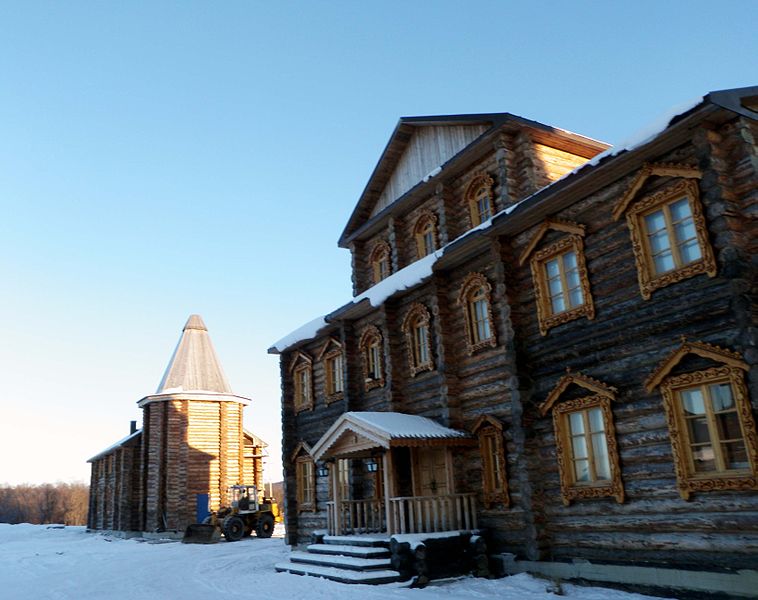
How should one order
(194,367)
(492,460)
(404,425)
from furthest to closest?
1. (194,367)
2. (404,425)
3. (492,460)

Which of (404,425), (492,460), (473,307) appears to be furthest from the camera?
(473,307)

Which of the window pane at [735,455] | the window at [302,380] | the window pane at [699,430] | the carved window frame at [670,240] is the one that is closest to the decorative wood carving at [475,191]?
the carved window frame at [670,240]

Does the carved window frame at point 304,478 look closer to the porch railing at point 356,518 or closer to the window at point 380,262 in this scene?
the porch railing at point 356,518

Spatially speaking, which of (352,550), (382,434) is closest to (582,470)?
(382,434)

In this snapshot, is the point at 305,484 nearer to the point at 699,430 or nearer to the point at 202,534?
the point at 202,534

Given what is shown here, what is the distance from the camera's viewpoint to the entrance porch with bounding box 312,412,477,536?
14.4 meters

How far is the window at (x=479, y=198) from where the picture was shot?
1658 cm

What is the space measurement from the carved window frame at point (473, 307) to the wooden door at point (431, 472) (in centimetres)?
266

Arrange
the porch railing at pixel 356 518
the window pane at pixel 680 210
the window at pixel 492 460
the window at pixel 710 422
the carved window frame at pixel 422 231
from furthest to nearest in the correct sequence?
1. the carved window frame at pixel 422 231
2. the porch railing at pixel 356 518
3. the window at pixel 492 460
4. the window pane at pixel 680 210
5. the window at pixel 710 422

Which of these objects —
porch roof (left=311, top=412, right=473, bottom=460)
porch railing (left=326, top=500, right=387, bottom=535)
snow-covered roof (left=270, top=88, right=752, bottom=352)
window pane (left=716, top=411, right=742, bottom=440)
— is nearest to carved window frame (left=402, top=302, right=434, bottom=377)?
snow-covered roof (left=270, top=88, right=752, bottom=352)

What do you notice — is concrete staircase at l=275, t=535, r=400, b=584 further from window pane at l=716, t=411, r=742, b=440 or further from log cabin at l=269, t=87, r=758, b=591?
window pane at l=716, t=411, r=742, b=440

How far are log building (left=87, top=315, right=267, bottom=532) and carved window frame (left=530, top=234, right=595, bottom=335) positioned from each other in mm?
25898

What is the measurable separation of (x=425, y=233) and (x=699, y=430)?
10.4 meters

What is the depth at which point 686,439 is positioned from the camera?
10.3m
